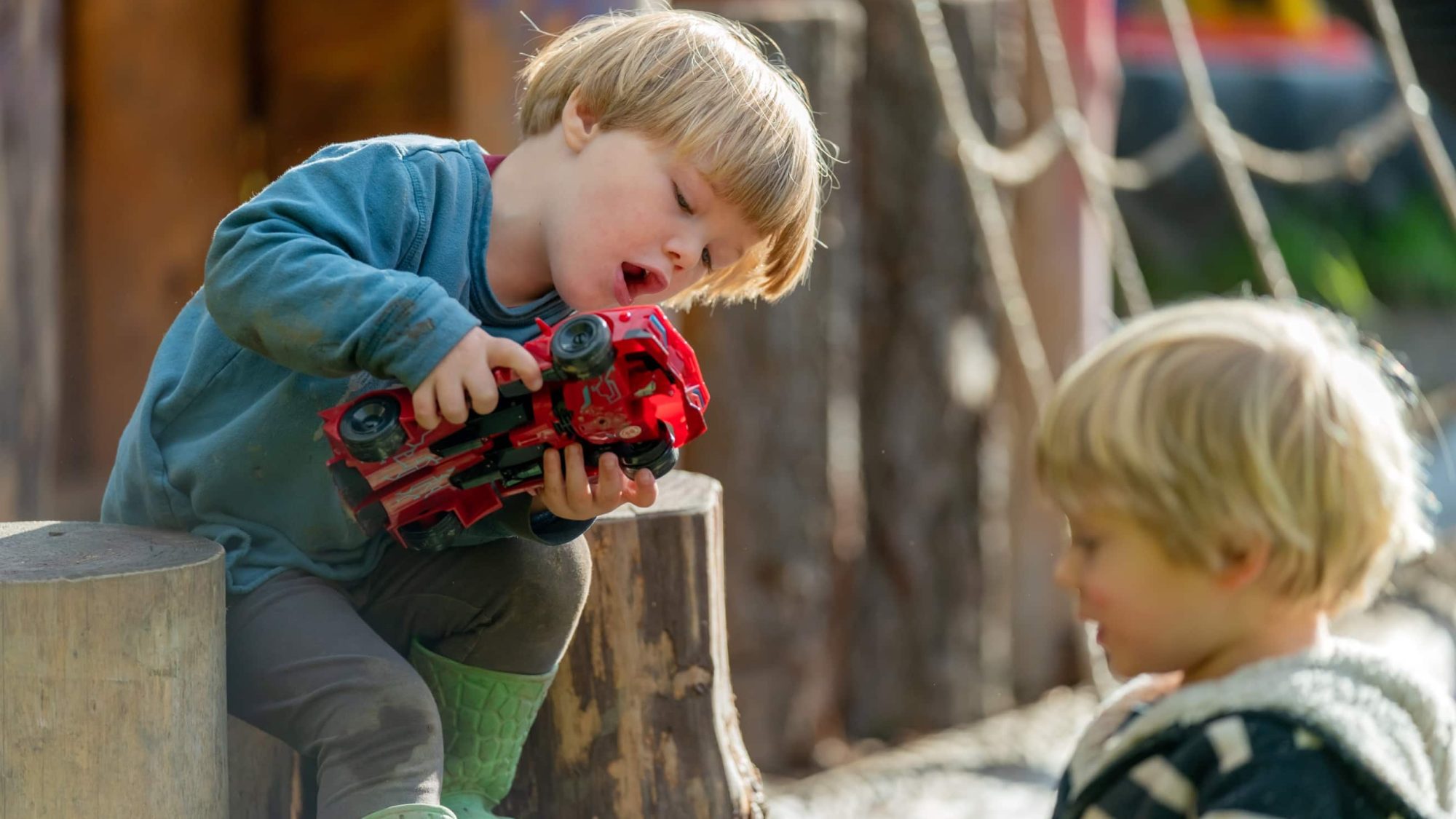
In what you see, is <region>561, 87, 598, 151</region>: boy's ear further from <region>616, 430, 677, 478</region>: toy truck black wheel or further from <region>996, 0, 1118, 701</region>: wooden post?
<region>996, 0, 1118, 701</region>: wooden post

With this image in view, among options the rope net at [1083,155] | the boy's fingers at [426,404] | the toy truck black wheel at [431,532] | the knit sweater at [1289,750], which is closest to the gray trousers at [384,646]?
the toy truck black wheel at [431,532]

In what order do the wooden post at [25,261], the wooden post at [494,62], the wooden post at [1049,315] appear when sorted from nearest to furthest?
1. the wooden post at [25,261]
2. the wooden post at [494,62]
3. the wooden post at [1049,315]

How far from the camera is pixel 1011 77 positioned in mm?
4406

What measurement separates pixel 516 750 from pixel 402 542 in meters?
0.34

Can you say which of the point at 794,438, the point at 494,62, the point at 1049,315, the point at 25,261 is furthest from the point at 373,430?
the point at 1049,315

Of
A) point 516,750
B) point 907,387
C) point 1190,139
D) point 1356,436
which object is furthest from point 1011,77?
point 1356,436

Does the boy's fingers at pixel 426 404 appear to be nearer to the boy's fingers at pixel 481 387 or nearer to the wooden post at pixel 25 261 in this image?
the boy's fingers at pixel 481 387

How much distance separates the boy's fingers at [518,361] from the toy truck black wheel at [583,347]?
2 centimetres

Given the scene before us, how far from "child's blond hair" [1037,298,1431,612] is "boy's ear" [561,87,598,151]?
0.67m

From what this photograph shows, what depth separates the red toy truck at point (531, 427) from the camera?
148 centimetres

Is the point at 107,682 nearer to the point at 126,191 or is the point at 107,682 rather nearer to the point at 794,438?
the point at 794,438

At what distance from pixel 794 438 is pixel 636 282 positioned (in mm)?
2186

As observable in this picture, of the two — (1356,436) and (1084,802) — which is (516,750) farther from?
(1356,436)

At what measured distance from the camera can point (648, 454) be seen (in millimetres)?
1607
